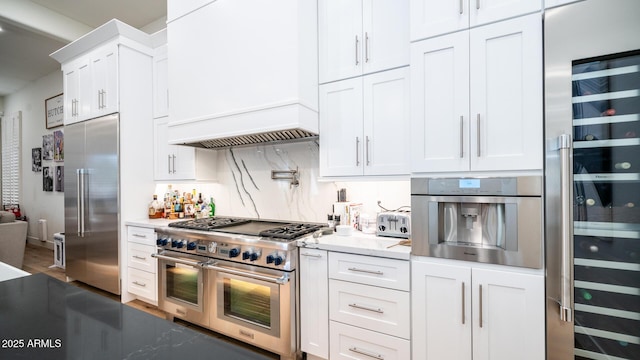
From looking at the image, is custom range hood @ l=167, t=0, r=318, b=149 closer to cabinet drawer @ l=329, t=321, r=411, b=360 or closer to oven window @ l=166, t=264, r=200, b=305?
oven window @ l=166, t=264, r=200, b=305

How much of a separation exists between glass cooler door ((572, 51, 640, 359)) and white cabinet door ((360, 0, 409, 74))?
0.99 metres

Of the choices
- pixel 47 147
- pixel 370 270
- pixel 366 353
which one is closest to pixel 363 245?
pixel 370 270

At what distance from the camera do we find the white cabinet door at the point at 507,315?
1385 mm

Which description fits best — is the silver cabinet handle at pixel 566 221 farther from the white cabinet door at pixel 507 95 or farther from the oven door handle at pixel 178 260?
the oven door handle at pixel 178 260

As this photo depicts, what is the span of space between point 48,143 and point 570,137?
7.49m

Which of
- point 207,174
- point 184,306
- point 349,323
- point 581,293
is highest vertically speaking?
point 207,174

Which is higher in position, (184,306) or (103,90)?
(103,90)

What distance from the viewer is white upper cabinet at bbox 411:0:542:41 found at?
144cm

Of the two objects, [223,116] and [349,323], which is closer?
[349,323]

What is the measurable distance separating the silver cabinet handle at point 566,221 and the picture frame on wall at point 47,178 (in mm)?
7352

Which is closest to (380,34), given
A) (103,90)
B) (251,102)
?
(251,102)

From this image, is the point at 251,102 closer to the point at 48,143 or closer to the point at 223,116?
the point at 223,116

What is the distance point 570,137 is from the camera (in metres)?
1.29

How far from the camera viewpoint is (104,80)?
321 cm
